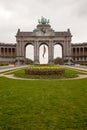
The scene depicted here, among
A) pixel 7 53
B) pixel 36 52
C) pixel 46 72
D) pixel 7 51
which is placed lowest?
pixel 46 72

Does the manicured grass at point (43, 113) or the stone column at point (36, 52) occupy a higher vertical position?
the stone column at point (36, 52)

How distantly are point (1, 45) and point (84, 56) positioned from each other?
2279 inches

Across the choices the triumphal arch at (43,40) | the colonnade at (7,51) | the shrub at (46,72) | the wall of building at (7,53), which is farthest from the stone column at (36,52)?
the shrub at (46,72)

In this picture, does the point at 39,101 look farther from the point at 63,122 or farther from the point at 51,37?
the point at 51,37

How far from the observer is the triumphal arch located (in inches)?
5472

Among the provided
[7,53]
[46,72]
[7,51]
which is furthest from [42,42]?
[46,72]

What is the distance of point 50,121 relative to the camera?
9305mm

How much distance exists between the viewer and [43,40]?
139750 millimetres

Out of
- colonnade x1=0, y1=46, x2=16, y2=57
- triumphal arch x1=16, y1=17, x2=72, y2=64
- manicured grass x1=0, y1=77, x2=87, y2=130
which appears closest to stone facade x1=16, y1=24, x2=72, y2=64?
triumphal arch x1=16, y1=17, x2=72, y2=64

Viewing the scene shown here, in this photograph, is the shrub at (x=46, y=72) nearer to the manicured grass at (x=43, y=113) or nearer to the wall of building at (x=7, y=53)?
the manicured grass at (x=43, y=113)

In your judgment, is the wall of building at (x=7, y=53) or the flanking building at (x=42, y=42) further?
the wall of building at (x=7, y=53)

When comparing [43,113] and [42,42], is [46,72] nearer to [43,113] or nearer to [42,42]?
[43,113]

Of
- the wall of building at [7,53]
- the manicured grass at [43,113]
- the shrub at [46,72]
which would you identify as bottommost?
the manicured grass at [43,113]

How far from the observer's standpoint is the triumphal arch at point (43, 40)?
456 ft
